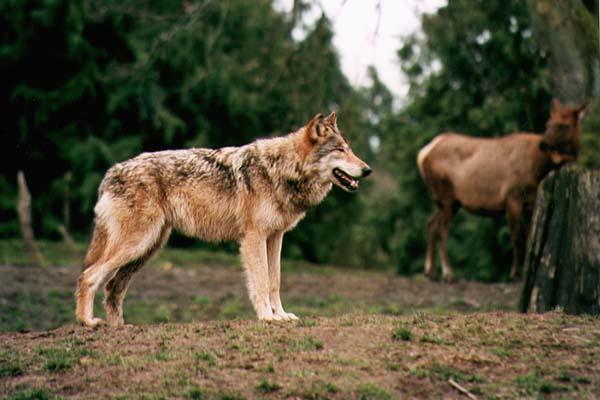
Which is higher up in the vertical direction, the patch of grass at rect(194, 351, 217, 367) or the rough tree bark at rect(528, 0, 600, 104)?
the rough tree bark at rect(528, 0, 600, 104)

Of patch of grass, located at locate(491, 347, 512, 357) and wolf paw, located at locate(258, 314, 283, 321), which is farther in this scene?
wolf paw, located at locate(258, 314, 283, 321)

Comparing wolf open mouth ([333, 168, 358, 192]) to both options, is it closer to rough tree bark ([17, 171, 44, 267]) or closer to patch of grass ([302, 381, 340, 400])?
patch of grass ([302, 381, 340, 400])

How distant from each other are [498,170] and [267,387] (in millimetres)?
11531

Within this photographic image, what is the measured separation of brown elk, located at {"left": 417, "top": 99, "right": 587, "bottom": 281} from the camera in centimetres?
1532

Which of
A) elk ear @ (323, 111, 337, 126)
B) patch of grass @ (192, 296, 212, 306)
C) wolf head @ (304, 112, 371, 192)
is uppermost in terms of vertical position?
elk ear @ (323, 111, 337, 126)

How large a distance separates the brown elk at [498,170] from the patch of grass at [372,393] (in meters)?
9.19

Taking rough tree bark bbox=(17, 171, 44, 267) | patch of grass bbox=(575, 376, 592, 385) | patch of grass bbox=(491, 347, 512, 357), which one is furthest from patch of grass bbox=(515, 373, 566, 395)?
rough tree bark bbox=(17, 171, 44, 267)

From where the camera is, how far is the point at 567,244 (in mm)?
9992

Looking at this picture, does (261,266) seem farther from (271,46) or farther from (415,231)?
(415,231)

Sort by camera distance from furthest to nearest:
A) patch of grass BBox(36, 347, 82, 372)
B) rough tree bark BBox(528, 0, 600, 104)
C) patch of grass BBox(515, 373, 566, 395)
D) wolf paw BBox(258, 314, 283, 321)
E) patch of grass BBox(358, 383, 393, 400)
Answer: rough tree bark BBox(528, 0, 600, 104) < wolf paw BBox(258, 314, 283, 321) < patch of grass BBox(36, 347, 82, 372) < patch of grass BBox(515, 373, 566, 395) < patch of grass BBox(358, 383, 393, 400)

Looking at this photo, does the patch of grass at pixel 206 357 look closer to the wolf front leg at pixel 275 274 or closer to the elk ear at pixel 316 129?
the wolf front leg at pixel 275 274

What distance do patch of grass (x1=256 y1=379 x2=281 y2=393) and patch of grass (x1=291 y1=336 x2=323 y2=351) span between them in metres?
0.86

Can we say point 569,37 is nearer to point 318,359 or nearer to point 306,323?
point 306,323

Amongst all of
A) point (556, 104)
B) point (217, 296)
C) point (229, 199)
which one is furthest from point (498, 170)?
point (229, 199)
